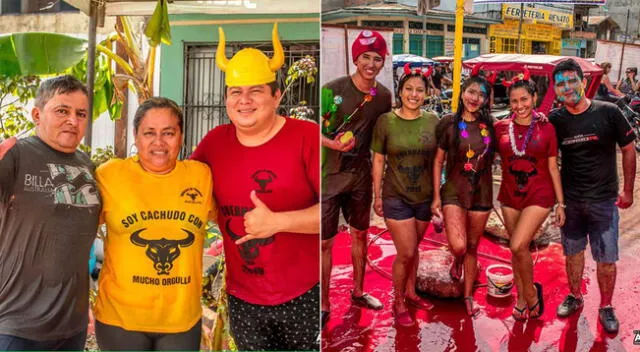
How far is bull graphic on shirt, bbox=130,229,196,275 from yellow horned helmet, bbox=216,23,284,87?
553 mm

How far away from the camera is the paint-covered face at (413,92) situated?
2.22 meters

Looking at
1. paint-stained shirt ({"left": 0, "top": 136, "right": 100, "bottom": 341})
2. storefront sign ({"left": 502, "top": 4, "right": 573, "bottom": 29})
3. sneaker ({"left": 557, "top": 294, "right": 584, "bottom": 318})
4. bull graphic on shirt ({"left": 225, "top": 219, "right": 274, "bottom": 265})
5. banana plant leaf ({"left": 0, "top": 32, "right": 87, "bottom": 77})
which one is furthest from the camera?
sneaker ({"left": 557, "top": 294, "right": 584, "bottom": 318})

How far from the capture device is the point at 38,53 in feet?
7.14

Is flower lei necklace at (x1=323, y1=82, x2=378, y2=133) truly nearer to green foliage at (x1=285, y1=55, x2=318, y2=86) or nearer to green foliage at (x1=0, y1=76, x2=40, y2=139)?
green foliage at (x1=285, y1=55, x2=318, y2=86)

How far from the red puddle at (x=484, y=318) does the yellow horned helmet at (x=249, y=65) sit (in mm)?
739

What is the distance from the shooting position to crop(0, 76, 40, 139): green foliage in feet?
6.82

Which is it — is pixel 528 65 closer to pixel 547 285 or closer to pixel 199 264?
pixel 547 285

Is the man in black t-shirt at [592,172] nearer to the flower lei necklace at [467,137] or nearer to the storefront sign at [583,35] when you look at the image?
the storefront sign at [583,35]

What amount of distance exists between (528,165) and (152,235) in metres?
1.41

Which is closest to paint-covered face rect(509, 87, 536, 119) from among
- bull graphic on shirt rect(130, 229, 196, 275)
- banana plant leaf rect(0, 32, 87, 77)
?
bull graphic on shirt rect(130, 229, 196, 275)

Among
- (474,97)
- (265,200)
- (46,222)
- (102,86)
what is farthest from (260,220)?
(474,97)

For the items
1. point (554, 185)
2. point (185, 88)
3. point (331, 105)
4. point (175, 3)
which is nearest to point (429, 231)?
point (554, 185)

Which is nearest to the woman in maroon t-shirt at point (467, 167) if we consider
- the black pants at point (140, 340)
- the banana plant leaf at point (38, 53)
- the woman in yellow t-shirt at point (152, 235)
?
the woman in yellow t-shirt at point (152, 235)

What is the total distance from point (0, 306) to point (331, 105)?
135 cm
